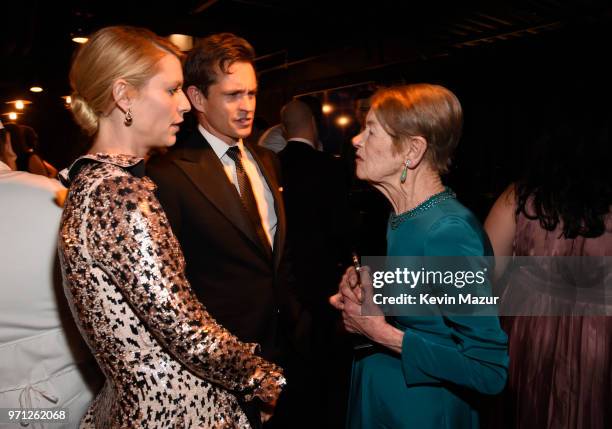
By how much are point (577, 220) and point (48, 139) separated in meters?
5.07

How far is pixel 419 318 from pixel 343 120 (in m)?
10.2

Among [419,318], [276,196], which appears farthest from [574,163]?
[276,196]

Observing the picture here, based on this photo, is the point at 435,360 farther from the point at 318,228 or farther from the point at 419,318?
the point at 318,228

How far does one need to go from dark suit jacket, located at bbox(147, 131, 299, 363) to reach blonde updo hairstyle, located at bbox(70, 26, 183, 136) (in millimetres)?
564

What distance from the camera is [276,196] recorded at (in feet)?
7.02

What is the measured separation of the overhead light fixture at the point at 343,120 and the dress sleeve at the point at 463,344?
Answer: 10.0 m

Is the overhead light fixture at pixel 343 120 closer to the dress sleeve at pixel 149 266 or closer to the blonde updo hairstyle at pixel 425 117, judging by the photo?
the blonde updo hairstyle at pixel 425 117

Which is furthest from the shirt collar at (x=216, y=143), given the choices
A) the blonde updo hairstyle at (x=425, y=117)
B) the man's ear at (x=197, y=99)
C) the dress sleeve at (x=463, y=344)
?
the dress sleeve at (x=463, y=344)

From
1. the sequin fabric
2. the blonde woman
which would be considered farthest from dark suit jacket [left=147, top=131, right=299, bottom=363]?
the sequin fabric

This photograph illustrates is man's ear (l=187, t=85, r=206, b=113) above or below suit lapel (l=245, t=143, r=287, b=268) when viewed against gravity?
above

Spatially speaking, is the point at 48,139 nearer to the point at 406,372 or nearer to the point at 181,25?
the point at 181,25

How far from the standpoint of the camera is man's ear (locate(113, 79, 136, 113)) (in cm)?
125

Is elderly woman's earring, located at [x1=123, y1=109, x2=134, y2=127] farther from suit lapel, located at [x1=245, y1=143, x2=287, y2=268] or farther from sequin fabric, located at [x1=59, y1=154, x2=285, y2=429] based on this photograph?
suit lapel, located at [x1=245, y1=143, x2=287, y2=268]

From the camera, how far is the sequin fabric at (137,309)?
3.36 ft
